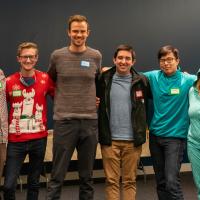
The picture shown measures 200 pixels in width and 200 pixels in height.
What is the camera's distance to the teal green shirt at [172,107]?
9.62 ft

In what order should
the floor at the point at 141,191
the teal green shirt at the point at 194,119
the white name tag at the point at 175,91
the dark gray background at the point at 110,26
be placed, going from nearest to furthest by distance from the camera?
the teal green shirt at the point at 194,119 < the white name tag at the point at 175,91 < the floor at the point at 141,191 < the dark gray background at the point at 110,26

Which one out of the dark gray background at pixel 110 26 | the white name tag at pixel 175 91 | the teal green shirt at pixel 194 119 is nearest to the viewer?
the teal green shirt at pixel 194 119

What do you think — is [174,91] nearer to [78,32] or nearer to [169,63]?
[169,63]

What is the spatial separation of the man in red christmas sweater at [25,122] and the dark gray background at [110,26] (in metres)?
1.85

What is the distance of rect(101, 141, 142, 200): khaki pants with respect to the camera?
293 centimetres

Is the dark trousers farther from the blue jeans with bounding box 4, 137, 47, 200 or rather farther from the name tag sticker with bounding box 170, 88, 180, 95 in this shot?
the name tag sticker with bounding box 170, 88, 180, 95

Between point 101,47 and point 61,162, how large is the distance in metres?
2.45

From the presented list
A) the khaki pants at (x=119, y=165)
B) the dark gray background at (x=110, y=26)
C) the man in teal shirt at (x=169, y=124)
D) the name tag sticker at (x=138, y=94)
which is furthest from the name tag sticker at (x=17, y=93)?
the dark gray background at (x=110, y=26)

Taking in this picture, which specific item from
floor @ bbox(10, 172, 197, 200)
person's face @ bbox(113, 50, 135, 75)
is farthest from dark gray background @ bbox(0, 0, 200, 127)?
person's face @ bbox(113, 50, 135, 75)

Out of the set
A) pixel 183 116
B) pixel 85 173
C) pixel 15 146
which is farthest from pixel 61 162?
pixel 183 116

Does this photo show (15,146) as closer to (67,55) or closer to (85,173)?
(85,173)

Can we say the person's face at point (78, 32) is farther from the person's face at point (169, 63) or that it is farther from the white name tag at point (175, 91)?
the white name tag at point (175, 91)

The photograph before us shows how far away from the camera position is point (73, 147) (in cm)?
284

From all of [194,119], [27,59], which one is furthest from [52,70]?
[194,119]
